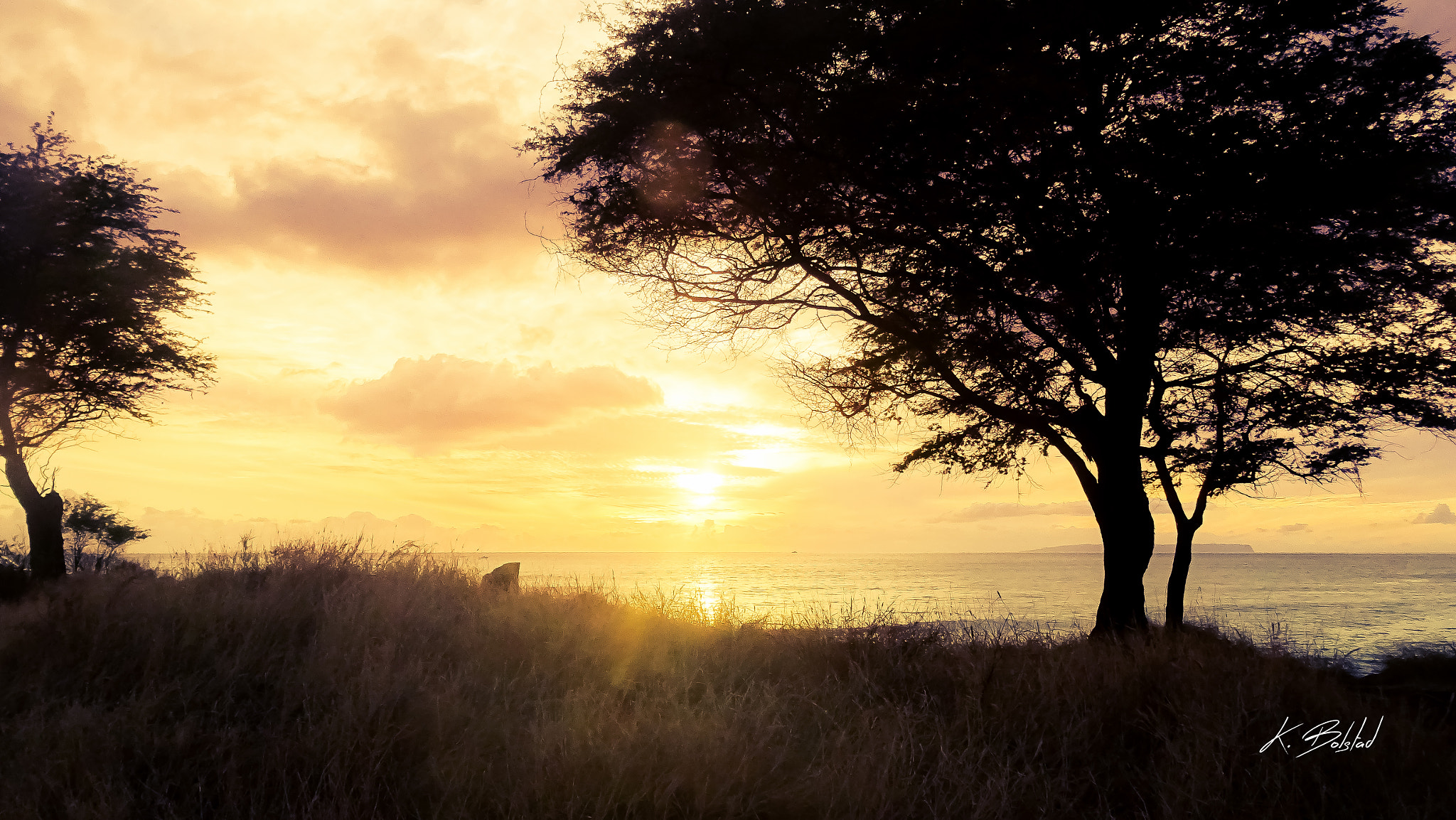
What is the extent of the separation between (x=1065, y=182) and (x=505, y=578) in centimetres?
1173

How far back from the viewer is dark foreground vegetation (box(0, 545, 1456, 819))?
4.98 m

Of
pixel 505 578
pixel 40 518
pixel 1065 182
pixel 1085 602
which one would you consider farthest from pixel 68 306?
pixel 1085 602

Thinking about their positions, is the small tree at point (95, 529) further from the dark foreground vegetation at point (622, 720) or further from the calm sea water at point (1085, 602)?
the dark foreground vegetation at point (622, 720)

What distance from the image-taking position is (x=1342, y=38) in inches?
431

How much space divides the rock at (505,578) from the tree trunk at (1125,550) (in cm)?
988

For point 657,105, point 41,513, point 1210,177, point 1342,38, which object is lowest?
point 41,513

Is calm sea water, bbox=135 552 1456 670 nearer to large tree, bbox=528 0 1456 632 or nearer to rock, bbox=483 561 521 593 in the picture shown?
rock, bbox=483 561 521 593

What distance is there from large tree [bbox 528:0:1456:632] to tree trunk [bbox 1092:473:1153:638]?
5cm

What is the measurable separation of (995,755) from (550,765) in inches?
132

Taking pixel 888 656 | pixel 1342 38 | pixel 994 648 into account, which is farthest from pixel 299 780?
pixel 1342 38

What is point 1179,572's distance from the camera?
14.8 metres

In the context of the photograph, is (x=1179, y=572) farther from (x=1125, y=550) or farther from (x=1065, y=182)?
(x=1065, y=182)

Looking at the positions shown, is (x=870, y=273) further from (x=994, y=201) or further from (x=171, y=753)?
(x=171, y=753)

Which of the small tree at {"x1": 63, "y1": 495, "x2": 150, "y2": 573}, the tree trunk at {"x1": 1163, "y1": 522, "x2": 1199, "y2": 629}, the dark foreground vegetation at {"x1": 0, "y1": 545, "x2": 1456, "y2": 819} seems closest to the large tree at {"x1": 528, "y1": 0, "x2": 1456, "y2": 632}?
the tree trunk at {"x1": 1163, "y1": 522, "x2": 1199, "y2": 629}
